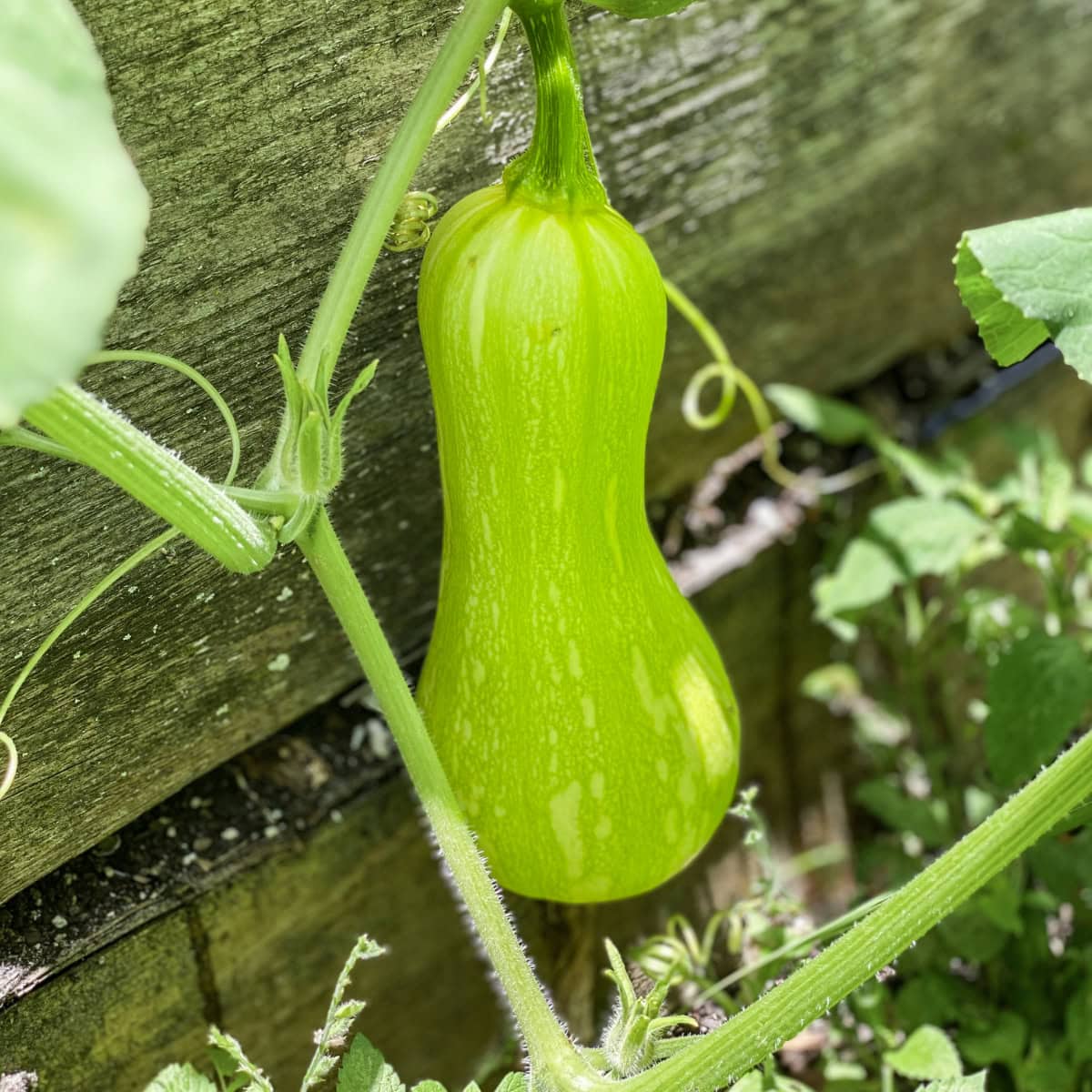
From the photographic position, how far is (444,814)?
2.75 ft

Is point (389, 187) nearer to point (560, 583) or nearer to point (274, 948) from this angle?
point (560, 583)

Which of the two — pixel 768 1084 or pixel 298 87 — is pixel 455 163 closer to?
pixel 298 87

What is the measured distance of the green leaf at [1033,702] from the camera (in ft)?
3.51

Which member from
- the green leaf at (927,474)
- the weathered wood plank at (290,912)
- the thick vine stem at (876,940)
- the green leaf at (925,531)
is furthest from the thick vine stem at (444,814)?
the green leaf at (927,474)

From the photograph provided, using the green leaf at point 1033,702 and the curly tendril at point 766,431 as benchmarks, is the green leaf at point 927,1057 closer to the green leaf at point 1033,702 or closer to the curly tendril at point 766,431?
the green leaf at point 1033,702

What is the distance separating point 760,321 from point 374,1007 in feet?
2.53

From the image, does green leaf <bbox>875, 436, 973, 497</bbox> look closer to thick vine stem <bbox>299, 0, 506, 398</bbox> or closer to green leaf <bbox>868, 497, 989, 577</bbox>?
green leaf <bbox>868, 497, 989, 577</bbox>

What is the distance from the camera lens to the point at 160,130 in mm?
816

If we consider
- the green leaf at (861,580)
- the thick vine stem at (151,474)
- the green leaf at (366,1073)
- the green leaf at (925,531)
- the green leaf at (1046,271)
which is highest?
the thick vine stem at (151,474)

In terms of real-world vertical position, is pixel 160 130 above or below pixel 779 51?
above

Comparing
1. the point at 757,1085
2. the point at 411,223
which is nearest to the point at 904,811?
the point at 757,1085

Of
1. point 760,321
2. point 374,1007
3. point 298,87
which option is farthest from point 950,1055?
point 298,87

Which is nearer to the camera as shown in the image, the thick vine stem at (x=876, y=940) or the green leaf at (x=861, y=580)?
the thick vine stem at (x=876, y=940)

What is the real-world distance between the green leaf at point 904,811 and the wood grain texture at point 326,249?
0.22 metres
